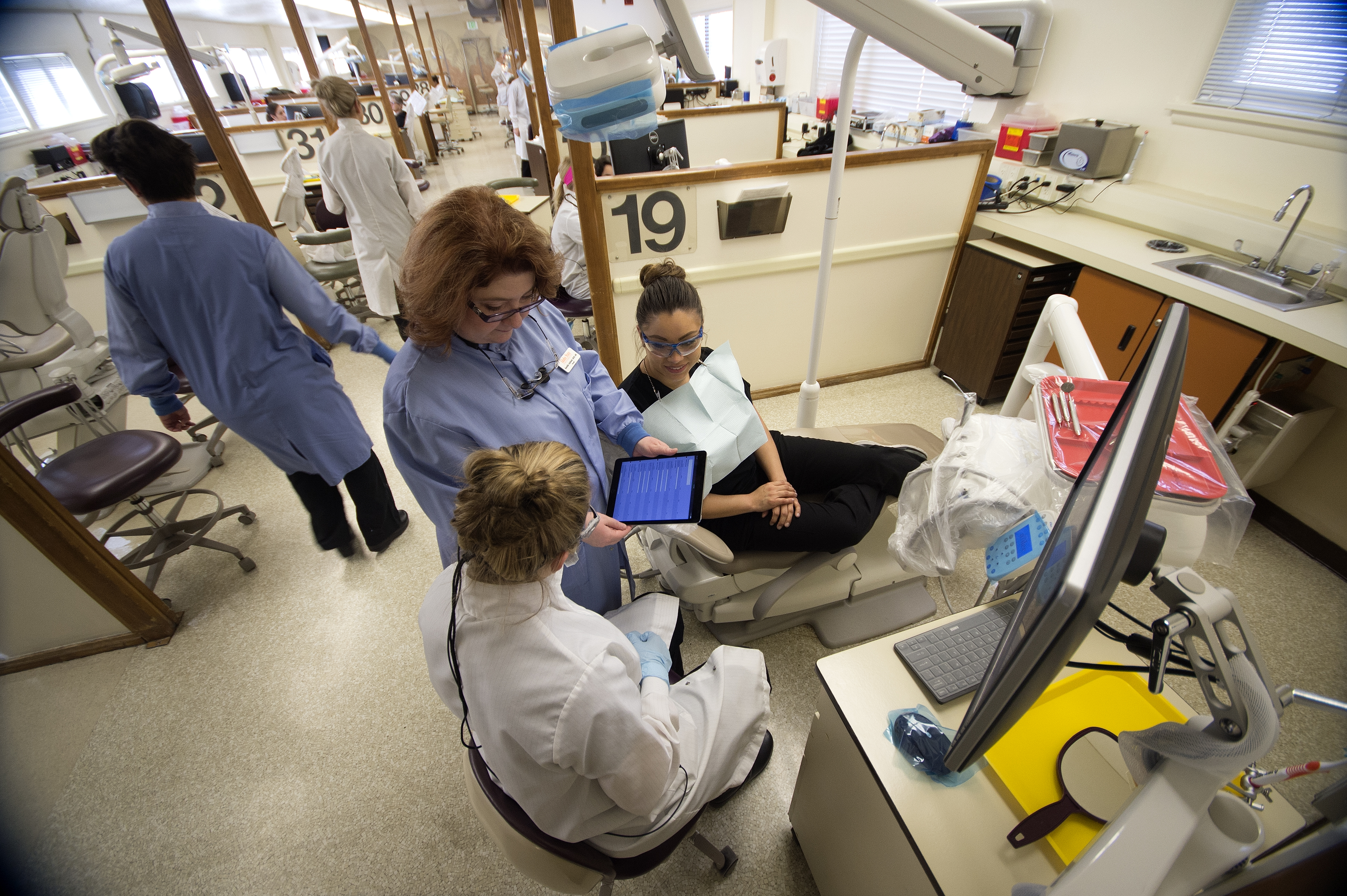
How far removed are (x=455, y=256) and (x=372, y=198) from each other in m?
2.60

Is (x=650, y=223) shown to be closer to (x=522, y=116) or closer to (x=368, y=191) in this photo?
(x=368, y=191)

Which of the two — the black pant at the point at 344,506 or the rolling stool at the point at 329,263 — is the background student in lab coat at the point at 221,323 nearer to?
the black pant at the point at 344,506

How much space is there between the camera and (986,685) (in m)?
0.56

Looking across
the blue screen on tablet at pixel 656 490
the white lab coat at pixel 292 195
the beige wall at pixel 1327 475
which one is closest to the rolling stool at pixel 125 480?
the blue screen on tablet at pixel 656 490

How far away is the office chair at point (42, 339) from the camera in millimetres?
1983

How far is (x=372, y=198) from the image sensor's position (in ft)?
9.64

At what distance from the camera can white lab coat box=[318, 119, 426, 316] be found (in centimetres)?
278

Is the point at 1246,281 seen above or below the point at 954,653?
above

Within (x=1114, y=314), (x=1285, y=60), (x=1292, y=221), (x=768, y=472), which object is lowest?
(x=768, y=472)

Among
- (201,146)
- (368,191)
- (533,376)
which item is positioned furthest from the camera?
(201,146)

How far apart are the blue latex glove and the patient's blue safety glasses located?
0.75m

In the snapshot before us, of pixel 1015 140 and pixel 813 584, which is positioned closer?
pixel 813 584

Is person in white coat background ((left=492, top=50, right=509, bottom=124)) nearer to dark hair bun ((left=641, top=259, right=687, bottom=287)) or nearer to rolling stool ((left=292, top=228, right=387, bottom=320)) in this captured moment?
rolling stool ((left=292, top=228, right=387, bottom=320))

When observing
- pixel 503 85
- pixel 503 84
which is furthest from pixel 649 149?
pixel 503 84
